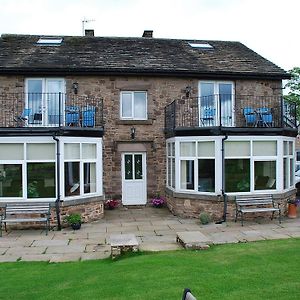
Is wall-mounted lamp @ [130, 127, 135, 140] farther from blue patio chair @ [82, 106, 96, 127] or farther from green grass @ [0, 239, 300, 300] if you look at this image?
green grass @ [0, 239, 300, 300]

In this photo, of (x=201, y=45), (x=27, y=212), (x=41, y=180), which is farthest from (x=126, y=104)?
(x=27, y=212)

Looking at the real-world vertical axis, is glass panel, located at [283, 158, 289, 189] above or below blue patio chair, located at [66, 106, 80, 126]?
below

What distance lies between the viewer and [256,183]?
14.0m

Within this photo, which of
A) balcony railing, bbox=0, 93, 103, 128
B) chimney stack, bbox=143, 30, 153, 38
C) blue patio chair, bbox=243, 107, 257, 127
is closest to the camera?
balcony railing, bbox=0, 93, 103, 128

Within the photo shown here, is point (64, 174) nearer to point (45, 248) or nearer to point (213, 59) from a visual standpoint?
point (45, 248)

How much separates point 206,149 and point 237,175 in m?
1.45

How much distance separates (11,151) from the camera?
1289 cm

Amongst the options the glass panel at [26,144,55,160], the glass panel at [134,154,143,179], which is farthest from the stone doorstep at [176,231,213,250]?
the glass panel at [134,154,143,179]

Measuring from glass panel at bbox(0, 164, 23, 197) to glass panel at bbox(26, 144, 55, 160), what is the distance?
1.88ft

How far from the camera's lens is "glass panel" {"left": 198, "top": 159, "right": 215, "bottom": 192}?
45.4 ft

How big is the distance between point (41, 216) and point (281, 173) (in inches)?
340

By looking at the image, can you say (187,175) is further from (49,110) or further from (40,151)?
(49,110)

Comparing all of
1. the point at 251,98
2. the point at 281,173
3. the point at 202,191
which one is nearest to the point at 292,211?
the point at 281,173

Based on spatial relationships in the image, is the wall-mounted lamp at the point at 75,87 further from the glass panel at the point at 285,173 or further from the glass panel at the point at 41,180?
the glass panel at the point at 285,173
